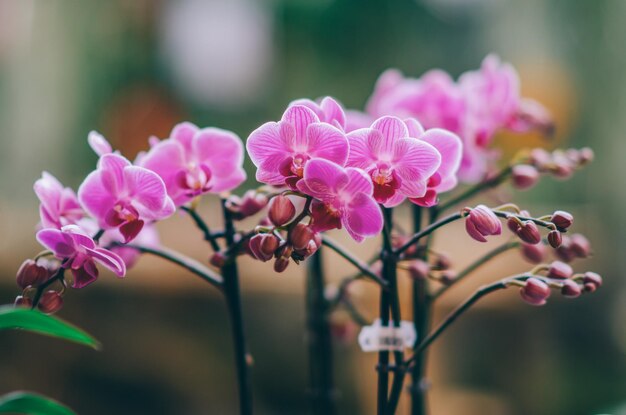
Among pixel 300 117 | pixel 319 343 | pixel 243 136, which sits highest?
pixel 300 117

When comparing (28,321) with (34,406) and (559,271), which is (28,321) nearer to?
(34,406)

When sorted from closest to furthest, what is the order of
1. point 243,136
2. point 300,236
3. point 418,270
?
point 300,236 → point 418,270 → point 243,136

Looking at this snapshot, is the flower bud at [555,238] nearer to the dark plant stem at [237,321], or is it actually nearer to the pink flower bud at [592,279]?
the pink flower bud at [592,279]

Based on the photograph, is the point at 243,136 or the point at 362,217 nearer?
the point at 362,217

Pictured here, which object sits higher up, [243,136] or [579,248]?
[579,248]

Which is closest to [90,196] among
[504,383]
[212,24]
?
[504,383]

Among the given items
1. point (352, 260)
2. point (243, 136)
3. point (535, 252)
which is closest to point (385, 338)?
point (352, 260)

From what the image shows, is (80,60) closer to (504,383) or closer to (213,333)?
(213,333)

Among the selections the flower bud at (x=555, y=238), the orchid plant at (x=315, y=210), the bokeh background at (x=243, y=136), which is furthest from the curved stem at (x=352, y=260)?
the bokeh background at (x=243, y=136)
